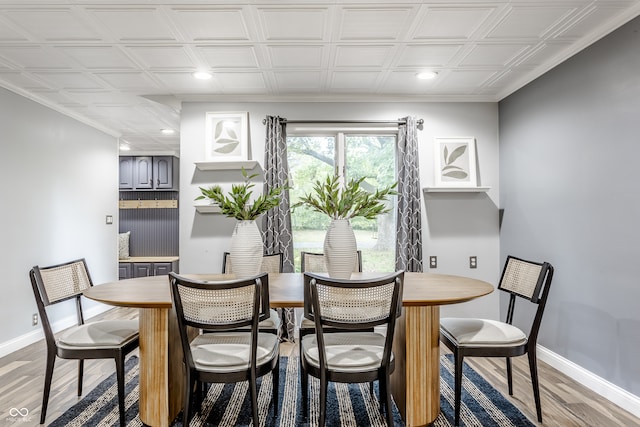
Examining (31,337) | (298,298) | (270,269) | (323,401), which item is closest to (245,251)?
(298,298)

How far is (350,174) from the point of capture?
3.83 m

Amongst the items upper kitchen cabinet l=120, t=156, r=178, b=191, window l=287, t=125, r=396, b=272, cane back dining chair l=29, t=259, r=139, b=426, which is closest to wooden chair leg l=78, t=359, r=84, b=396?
cane back dining chair l=29, t=259, r=139, b=426

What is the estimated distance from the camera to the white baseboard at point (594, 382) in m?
2.19

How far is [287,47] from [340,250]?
1.52 meters

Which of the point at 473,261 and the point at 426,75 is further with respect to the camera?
the point at 473,261

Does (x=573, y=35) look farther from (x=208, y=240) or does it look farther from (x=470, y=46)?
(x=208, y=240)

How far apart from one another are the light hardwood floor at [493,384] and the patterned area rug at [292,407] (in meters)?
0.12

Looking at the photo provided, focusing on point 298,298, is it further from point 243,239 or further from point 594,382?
point 594,382

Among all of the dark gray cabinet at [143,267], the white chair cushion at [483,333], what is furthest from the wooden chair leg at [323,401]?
the dark gray cabinet at [143,267]

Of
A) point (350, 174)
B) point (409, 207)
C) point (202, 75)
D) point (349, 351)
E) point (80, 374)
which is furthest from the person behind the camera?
point (350, 174)

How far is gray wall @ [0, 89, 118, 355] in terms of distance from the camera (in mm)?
3271

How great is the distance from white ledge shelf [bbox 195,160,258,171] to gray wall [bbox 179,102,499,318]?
9cm

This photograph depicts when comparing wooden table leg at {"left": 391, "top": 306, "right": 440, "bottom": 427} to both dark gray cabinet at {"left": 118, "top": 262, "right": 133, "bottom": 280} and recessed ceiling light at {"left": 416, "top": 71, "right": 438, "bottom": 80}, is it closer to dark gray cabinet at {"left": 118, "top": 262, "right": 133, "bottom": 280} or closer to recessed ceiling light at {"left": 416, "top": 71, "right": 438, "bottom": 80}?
recessed ceiling light at {"left": 416, "top": 71, "right": 438, "bottom": 80}

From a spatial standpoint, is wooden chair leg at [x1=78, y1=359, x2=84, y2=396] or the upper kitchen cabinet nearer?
wooden chair leg at [x1=78, y1=359, x2=84, y2=396]
